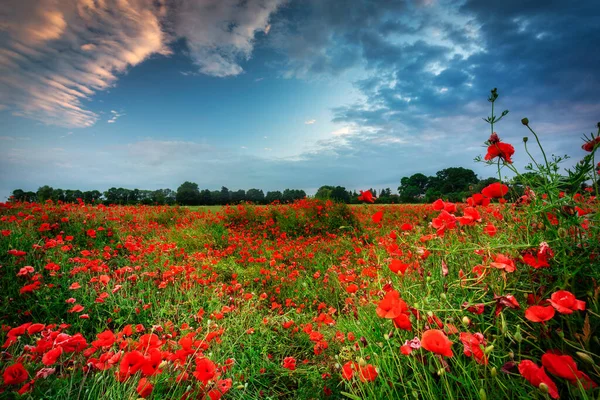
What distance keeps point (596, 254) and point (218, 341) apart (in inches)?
112

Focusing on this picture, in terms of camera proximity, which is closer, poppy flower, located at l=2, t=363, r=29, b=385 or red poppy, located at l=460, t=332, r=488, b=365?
red poppy, located at l=460, t=332, r=488, b=365

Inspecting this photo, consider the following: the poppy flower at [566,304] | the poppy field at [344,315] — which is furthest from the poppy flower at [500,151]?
the poppy flower at [566,304]

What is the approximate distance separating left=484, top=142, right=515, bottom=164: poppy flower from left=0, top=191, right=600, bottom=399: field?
0.37m

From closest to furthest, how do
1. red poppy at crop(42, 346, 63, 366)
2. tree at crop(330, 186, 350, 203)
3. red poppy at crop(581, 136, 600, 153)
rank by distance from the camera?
red poppy at crop(42, 346, 63, 366) → red poppy at crop(581, 136, 600, 153) → tree at crop(330, 186, 350, 203)

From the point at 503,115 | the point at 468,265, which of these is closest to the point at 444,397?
the point at 468,265

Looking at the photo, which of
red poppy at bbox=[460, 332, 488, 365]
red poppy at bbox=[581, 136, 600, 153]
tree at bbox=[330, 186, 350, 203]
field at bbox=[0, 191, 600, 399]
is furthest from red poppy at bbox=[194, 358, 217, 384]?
tree at bbox=[330, 186, 350, 203]

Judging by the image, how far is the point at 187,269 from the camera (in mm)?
4605

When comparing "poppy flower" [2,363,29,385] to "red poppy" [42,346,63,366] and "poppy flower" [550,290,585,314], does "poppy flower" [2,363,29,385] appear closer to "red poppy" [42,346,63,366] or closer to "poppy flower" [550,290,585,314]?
"red poppy" [42,346,63,366]

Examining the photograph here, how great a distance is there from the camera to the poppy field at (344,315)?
58.0 inches

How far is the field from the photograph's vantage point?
1.47m

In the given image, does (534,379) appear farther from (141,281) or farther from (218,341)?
(141,281)

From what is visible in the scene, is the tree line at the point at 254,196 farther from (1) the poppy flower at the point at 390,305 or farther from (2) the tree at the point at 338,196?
(1) the poppy flower at the point at 390,305

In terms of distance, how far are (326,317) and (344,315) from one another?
37.1 inches

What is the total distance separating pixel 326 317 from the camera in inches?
121
